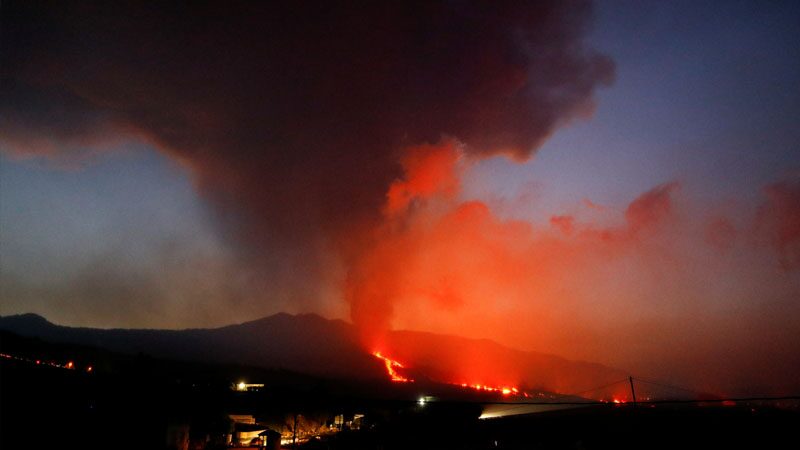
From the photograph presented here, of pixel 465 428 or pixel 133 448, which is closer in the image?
pixel 133 448

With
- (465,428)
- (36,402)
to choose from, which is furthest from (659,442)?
(36,402)

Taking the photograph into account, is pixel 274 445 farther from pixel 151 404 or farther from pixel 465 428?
pixel 465 428

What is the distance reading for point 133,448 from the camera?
31328mm

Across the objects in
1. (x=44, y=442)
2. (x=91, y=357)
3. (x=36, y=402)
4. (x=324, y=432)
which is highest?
(x=91, y=357)

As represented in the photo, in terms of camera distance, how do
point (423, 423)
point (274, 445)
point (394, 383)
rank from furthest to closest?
point (394, 383)
point (423, 423)
point (274, 445)

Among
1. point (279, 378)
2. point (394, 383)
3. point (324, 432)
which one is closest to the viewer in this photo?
point (324, 432)

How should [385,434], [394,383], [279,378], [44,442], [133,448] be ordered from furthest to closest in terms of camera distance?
[394,383], [279,378], [385,434], [133,448], [44,442]

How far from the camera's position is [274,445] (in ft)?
136

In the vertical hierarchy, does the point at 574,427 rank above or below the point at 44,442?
below

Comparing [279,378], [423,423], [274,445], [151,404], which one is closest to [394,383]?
[279,378]

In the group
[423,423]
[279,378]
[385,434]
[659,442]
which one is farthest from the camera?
[279,378]

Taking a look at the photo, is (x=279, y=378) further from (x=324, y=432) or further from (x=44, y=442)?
(x=44, y=442)

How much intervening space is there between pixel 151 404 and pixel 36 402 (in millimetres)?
8514

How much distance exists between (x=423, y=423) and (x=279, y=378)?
8648 cm
